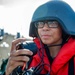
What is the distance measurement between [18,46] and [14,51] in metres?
0.08

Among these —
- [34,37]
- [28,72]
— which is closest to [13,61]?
[28,72]

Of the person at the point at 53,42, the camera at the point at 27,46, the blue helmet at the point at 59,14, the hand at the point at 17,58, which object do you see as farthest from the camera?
the blue helmet at the point at 59,14

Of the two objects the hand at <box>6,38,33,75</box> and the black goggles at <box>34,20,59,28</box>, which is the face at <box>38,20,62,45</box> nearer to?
the black goggles at <box>34,20,59,28</box>

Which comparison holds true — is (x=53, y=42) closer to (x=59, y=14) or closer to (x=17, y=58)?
(x=59, y=14)

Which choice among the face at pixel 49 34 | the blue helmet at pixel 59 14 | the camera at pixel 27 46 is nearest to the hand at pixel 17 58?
the camera at pixel 27 46

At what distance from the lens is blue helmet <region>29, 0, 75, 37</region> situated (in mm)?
1649

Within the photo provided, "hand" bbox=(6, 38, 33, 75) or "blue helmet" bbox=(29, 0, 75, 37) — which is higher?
"blue helmet" bbox=(29, 0, 75, 37)

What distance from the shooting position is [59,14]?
1.67 m

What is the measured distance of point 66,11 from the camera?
1695mm

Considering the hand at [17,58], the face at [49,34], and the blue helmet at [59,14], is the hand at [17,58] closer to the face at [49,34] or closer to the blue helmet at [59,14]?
the face at [49,34]

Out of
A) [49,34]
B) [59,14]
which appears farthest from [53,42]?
[59,14]

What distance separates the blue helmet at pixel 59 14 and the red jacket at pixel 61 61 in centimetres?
12

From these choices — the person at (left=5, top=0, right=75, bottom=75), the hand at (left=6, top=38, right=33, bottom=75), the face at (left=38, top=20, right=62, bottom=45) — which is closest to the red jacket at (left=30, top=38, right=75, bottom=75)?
the person at (left=5, top=0, right=75, bottom=75)

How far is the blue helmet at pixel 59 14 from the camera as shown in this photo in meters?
1.65
